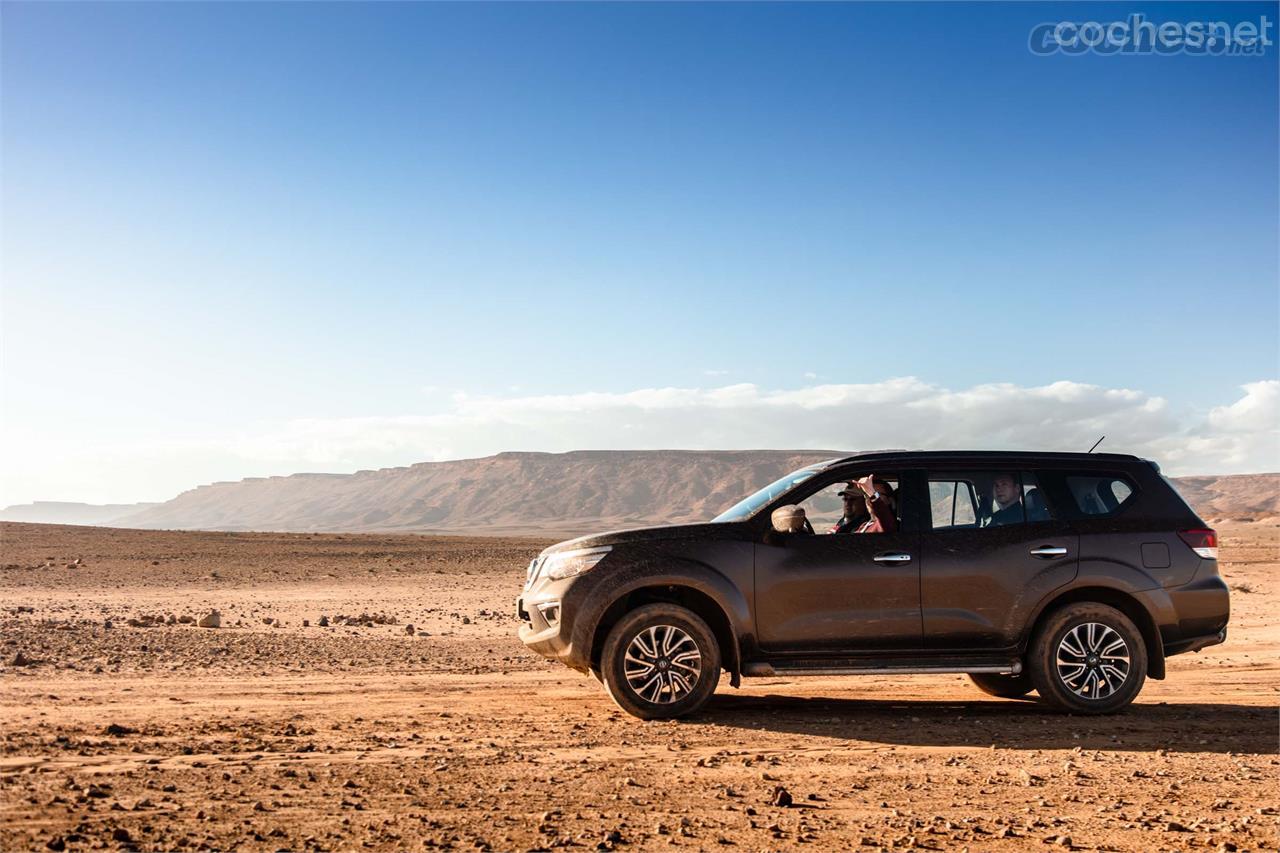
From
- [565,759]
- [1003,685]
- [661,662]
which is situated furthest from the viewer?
[1003,685]

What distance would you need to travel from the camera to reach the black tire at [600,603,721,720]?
8.28 meters

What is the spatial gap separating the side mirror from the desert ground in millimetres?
1418

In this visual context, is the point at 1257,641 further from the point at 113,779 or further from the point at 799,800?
the point at 113,779

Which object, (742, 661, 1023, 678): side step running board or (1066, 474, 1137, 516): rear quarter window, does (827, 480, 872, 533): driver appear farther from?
(1066, 474, 1137, 516): rear quarter window

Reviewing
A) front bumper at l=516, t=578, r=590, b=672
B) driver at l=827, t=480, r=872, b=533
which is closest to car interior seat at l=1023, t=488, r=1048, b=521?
driver at l=827, t=480, r=872, b=533

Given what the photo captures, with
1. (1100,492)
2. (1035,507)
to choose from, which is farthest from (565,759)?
(1100,492)

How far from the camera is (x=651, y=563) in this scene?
838cm

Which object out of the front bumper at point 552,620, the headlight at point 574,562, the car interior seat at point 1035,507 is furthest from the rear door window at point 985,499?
the front bumper at point 552,620

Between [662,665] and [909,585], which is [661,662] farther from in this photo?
[909,585]

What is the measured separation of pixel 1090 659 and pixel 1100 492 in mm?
Result: 1308

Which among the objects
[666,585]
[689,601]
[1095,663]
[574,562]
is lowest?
[1095,663]

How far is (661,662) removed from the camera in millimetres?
8312

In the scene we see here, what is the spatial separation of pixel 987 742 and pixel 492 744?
335cm

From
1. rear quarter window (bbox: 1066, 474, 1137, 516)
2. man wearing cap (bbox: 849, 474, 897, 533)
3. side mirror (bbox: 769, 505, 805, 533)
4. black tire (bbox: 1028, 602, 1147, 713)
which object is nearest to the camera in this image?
side mirror (bbox: 769, 505, 805, 533)
